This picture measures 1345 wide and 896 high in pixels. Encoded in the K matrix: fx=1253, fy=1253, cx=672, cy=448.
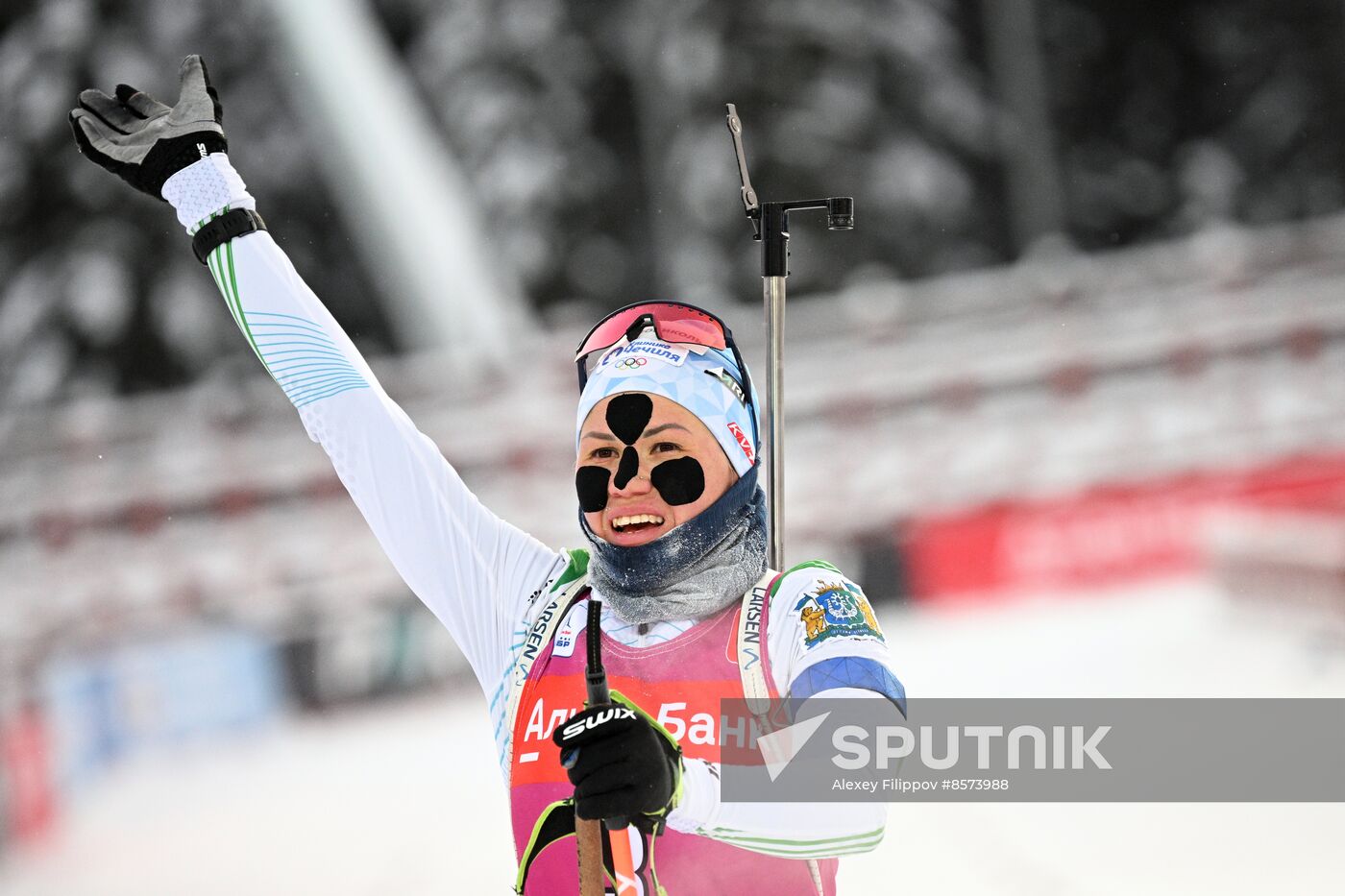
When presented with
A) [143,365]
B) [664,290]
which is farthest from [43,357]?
[664,290]

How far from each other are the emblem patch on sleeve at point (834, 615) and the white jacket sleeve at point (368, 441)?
1.41 ft

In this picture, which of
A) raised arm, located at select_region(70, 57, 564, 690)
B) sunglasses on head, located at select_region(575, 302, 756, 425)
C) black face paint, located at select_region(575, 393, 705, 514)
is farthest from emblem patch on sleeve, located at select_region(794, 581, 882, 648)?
raised arm, located at select_region(70, 57, 564, 690)

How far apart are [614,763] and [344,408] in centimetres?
77

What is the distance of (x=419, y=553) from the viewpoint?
5.98ft

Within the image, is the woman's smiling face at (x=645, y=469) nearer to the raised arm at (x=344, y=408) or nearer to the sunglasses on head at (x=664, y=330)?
the sunglasses on head at (x=664, y=330)

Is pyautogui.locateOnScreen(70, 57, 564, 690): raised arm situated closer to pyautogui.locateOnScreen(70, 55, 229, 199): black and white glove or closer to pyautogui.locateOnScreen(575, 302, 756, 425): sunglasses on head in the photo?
pyautogui.locateOnScreen(70, 55, 229, 199): black and white glove

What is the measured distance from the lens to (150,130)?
1.87m

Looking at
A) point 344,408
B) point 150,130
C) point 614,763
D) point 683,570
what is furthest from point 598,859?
point 150,130

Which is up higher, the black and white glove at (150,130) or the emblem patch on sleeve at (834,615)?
the black and white glove at (150,130)

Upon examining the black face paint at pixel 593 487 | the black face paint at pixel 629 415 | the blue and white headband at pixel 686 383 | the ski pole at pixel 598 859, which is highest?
the blue and white headband at pixel 686 383

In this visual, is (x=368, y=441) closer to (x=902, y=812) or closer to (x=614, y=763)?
(x=614, y=763)

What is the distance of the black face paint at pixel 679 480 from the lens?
5.46 ft

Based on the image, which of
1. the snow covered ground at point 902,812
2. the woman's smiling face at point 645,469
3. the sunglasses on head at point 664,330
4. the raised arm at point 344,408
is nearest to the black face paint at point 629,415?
the woman's smiling face at point 645,469

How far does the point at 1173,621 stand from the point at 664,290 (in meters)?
2.91
